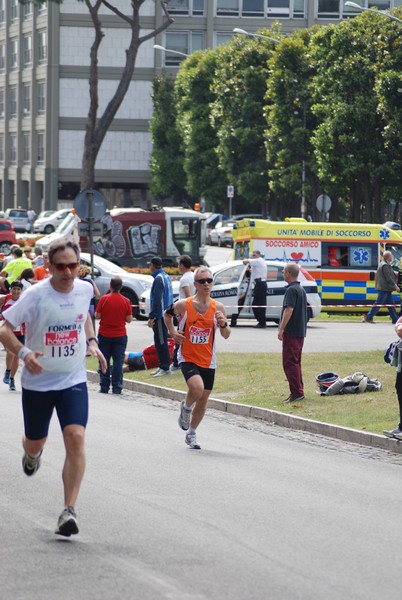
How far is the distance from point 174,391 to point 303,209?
4304cm

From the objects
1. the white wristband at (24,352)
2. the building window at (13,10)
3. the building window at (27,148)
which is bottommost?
the white wristband at (24,352)

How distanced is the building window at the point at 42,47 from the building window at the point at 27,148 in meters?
6.04

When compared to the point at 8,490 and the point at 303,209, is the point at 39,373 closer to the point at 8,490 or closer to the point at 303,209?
the point at 8,490

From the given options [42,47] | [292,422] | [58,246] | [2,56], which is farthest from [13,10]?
[58,246]

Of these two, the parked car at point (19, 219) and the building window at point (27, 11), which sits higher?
the building window at point (27, 11)

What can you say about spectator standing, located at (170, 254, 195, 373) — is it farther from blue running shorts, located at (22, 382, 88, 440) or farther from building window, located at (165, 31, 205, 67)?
building window, located at (165, 31, 205, 67)

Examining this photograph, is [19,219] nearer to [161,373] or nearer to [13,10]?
[13,10]

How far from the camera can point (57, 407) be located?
336 inches

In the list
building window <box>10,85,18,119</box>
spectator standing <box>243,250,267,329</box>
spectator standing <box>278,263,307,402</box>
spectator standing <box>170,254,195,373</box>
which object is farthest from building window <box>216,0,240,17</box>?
spectator standing <box>278,263,307,402</box>

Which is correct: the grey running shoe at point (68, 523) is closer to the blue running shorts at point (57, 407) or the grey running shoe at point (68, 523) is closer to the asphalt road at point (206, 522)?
the asphalt road at point (206, 522)

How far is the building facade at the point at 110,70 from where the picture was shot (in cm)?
9369

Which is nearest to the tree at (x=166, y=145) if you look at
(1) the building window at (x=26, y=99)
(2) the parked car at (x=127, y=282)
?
(1) the building window at (x=26, y=99)

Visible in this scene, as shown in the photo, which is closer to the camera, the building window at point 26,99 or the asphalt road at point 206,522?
the asphalt road at point 206,522

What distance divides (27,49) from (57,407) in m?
95.7
